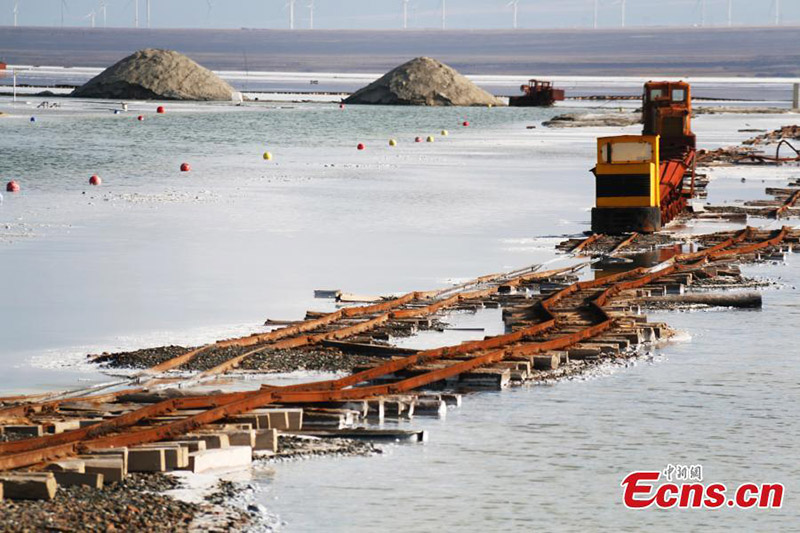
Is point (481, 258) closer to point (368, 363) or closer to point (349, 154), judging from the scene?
point (368, 363)

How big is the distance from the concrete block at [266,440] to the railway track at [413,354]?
1.71 feet

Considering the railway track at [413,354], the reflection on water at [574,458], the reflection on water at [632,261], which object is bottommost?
the reflection on water at [574,458]

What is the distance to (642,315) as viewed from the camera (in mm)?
19797

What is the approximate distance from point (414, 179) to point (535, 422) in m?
35.2

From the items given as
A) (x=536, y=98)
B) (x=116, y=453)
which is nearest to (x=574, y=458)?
(x=116, y=453)

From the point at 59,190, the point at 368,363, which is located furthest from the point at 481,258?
the point at 59,190

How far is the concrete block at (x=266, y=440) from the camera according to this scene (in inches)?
493

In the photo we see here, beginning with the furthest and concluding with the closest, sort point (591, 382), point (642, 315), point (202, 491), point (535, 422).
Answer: point (642, 315), point (591, 382), point (535, 422), point (202, 491)

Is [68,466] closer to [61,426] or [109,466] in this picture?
[109,466]

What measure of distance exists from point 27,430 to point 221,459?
69.0 inches

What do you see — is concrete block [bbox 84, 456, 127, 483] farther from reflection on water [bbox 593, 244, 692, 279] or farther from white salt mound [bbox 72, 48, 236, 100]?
white salt mound [bbox 72, 48, 236, 100]

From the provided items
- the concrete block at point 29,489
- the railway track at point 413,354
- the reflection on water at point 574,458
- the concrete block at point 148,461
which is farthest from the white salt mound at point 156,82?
the concrete block at point 29,489

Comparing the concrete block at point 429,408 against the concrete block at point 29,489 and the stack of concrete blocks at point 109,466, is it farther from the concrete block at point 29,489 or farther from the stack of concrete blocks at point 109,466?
the concrete block at point 29,489

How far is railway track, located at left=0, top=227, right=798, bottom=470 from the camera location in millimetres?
12352
